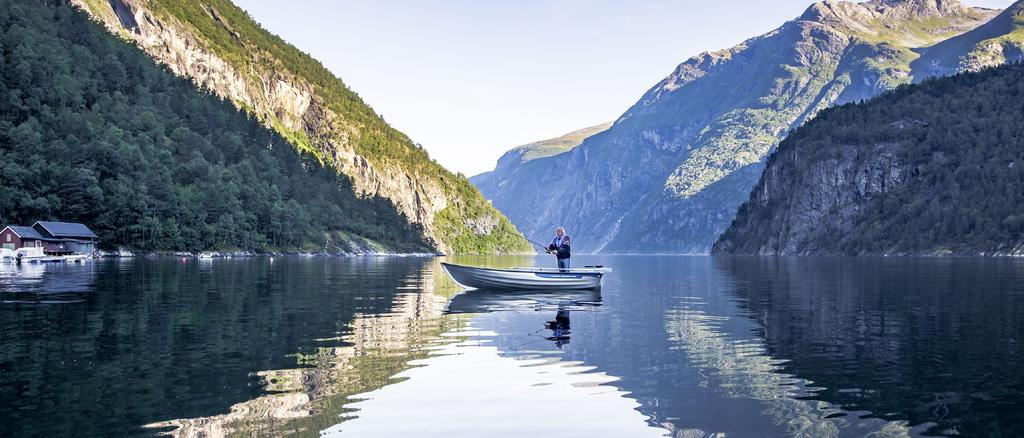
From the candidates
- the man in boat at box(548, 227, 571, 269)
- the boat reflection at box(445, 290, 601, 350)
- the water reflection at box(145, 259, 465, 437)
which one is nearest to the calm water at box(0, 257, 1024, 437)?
the water reflection at box(145, 259, 465, 437)

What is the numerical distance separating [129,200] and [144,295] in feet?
337

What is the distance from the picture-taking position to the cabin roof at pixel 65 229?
124 meters

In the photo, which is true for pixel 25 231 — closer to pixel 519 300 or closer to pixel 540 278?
pixel 540 278

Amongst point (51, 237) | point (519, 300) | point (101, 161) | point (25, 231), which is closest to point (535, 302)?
point (519, 300)

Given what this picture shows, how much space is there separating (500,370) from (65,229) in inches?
4917

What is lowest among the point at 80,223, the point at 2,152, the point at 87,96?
the point at 80,223

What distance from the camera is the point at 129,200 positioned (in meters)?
140

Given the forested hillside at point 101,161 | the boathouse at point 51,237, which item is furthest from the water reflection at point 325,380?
the forested hillside at point 101,161

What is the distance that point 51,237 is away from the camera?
12481 centimetres

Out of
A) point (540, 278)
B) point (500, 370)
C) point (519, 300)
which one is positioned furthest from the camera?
point (540, 278)

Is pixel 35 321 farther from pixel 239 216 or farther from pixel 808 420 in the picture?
pixel 239 216

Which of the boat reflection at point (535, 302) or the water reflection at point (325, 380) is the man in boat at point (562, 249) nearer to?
the boat reflection at point (535, 302)

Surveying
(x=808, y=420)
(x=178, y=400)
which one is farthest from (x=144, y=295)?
(x=808, y=420)

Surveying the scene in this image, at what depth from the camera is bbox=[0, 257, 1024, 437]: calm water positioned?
16.4 m
